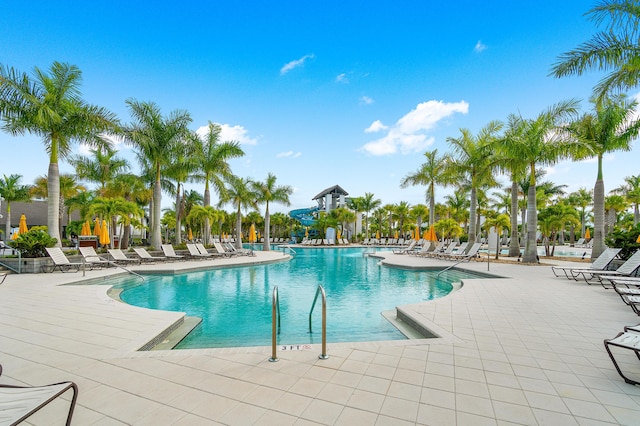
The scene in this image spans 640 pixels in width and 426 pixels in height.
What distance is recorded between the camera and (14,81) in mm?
10711

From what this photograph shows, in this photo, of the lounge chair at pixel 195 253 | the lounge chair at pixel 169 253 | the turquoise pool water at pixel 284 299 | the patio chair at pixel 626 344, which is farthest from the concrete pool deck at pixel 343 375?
the lounge chair at pixel 195 253

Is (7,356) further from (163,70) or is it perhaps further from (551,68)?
(163,70)

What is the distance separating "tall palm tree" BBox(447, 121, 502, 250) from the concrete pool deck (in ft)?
44.2

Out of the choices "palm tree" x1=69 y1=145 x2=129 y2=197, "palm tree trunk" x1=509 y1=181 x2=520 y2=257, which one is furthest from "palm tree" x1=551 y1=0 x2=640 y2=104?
"palm tree" x1=69 y1=145 x2=129 y2=197

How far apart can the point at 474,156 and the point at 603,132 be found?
18.7ft

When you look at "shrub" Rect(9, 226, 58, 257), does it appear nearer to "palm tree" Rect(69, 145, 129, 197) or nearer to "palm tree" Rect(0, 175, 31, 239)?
"palm tree" Rect(69, 145, 129, 197)

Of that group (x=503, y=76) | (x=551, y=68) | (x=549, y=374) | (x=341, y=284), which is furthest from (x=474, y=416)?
(x=503, y=76)

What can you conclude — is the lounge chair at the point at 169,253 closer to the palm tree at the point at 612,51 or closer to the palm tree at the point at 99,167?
the palm tree at the point at 99,167

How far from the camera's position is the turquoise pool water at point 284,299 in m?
5.58

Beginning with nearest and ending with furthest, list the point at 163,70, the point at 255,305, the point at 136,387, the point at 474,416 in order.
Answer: the point at 474,416, the point at 136,387, the point at 255,305, the point at 163,70

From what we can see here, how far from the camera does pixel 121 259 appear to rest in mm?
13312

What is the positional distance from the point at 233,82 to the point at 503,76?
1312 centimetres

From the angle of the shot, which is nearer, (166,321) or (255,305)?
(166,321)

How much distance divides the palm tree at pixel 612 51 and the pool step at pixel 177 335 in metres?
10.5
